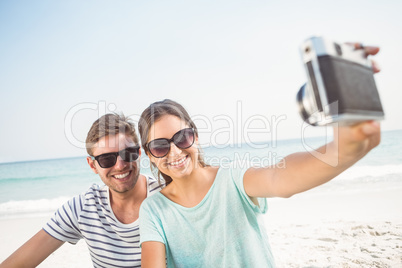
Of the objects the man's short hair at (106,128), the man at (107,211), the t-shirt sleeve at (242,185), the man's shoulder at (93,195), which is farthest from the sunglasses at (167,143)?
the man's shoulder at (93,195)

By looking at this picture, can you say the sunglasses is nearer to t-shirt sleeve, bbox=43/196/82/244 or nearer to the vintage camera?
t-shirt sleeve, bbox=43/196/82/244

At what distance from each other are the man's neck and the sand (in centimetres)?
284

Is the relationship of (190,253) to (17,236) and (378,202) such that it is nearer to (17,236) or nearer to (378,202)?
(378,202)

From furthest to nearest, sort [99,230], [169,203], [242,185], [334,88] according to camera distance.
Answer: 1. [99,230]
2. [169,203]
3. [242,185]
4. [334,88]

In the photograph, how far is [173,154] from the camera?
2.29m

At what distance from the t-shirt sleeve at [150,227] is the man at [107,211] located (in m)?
0.42

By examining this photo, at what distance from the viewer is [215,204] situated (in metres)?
2.08

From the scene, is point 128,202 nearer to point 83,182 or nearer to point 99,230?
point 99,230

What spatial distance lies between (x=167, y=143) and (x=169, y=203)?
0.47 meters

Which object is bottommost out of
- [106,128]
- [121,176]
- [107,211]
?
[107,211]

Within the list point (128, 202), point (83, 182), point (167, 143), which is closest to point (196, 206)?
point (167, 143)

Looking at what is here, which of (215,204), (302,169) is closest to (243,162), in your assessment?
(215,204)

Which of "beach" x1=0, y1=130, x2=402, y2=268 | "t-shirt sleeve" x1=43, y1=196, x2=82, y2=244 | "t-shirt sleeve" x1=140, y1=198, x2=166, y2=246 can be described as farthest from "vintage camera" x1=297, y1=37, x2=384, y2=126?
"t-shirt sleeve" x1=43, y1=196, x2=82, y2=244

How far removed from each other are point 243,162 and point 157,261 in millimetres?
922
